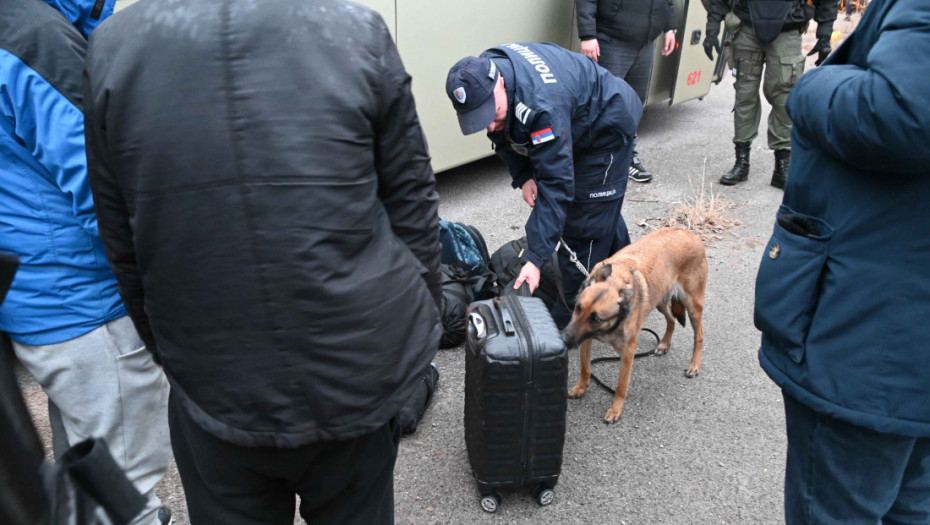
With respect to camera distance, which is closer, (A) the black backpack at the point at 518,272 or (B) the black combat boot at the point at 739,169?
(A) the black backpack at the point at 518,272

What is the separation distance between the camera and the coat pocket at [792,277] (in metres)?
1.49

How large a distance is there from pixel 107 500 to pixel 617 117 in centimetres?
282

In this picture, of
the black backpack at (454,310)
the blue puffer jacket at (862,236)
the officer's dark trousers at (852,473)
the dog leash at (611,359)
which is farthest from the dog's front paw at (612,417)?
the blue puffer jacket at (862,236)

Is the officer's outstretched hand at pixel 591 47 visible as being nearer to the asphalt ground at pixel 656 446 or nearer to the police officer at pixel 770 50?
the police officer at pixel 770 50

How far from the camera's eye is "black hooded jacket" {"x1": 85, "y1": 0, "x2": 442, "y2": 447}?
3.60 ft

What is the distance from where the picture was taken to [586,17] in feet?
17.3

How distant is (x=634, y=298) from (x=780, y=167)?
3.55 meters

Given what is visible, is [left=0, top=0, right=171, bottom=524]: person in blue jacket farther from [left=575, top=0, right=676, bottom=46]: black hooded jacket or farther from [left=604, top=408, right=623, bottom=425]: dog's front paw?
[left=575, top=0, right=676, bottom=46]: black hooded jacket

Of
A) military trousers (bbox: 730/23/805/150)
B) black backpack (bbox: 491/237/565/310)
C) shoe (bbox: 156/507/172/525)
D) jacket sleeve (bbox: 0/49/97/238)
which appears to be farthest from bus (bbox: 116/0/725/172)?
jacket sleeve (bbox: 0/49/97/238)

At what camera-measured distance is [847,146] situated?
1298 mm

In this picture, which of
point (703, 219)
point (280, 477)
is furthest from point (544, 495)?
point (703, 219)

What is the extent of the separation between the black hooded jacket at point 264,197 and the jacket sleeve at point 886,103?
77 cm

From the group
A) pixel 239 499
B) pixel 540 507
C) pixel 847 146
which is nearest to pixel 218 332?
pixel 239 499

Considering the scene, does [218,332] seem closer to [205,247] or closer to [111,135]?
[205,247]
